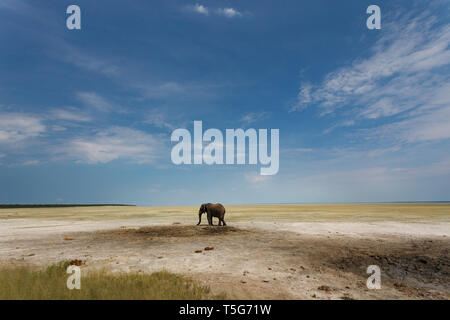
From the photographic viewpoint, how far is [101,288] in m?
6.11

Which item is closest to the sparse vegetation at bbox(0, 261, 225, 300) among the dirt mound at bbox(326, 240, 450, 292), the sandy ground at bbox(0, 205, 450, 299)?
the sandy ground at bbox(0, 205, 450, 299)

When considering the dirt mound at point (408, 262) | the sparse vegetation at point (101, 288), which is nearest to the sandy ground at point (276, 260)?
the dirt mound at point (408, 262)

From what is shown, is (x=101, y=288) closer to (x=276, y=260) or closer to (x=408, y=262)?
(x=276, y=260)

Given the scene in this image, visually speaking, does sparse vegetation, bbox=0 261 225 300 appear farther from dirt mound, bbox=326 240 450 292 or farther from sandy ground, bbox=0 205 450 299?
dirt mound, bbox=326 240 450 292

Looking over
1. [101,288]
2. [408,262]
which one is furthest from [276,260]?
[101,288]

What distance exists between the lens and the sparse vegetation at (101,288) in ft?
18.8

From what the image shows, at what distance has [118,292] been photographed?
19.2 feet

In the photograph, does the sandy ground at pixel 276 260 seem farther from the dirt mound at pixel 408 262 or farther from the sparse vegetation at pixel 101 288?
the sparse vegetation at pixel 101 288

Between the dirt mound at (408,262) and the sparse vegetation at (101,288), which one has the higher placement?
the sparse vegetation at (101,288)

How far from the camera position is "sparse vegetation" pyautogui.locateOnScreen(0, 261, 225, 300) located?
18.8 feet
